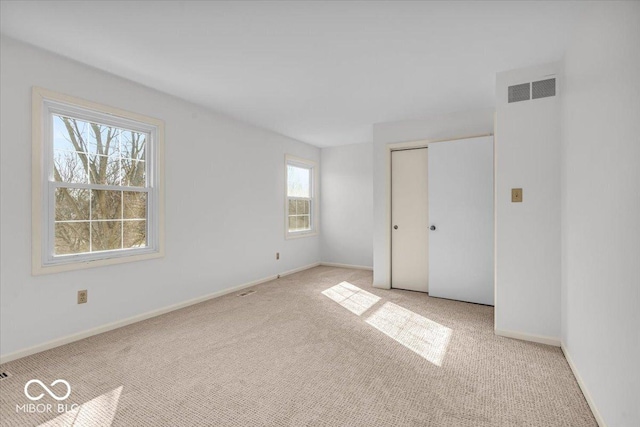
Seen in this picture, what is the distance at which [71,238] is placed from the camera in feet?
8.97

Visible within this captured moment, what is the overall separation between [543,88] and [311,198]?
416 centimetres

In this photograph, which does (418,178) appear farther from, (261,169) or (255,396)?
(255,396)

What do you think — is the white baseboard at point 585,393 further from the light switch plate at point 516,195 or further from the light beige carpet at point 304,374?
the light switch plate at point 516,195

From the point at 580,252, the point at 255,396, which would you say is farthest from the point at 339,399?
the point at 580,252

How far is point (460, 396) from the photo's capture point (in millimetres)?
1905

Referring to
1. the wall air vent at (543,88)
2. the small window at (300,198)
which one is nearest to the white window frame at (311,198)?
the small window at (300,198)

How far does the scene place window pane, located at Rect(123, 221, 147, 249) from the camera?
3.17 meters

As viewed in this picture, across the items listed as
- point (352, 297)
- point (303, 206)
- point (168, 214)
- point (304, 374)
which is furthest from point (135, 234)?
point (303, 206)

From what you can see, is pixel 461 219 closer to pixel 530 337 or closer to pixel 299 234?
pixel 530 337

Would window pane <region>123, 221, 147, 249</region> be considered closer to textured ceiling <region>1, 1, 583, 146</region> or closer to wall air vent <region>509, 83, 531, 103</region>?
textured ceiling <region>1, 1, 583, 146</region>

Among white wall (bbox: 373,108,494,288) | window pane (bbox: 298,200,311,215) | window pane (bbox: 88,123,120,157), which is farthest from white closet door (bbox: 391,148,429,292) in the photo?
window pane (bbox: 88,123,120,157)

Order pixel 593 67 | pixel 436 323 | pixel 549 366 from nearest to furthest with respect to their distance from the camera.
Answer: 1. pixel 593 67
2. pixel 549 366
3. pixel 436 323

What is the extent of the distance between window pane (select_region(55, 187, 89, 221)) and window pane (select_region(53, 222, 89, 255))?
0.06m

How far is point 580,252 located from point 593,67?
114 centimetres
